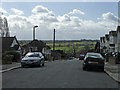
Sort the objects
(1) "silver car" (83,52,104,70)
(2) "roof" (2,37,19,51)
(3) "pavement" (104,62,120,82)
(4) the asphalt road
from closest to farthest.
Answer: (4) the asphalt road → (3) "pavement" (104,62,120,82) → (1) "silver car" (83,52,104,70) → (2) "roof" (2,37,19,51)

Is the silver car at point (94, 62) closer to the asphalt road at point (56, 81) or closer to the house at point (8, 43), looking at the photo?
the asphalt road at point (56, 81)

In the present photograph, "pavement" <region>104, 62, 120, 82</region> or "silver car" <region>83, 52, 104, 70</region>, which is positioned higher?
"silver car" <region>83, 52, 104, 70</region>

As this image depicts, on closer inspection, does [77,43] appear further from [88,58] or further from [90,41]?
[88,58]

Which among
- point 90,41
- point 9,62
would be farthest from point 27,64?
point 90,41

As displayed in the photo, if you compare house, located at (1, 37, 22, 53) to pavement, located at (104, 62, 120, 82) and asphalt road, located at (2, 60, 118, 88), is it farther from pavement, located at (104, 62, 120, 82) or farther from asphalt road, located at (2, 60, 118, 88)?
asphalt road, located at (2, 60, 118, 88)

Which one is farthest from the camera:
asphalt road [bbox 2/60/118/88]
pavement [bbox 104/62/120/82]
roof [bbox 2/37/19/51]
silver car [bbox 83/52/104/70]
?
roof [bbox 2/37/19/51]

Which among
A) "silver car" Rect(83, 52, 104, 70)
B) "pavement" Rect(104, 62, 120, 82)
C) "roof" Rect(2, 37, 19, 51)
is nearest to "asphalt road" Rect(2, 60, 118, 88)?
"pavement" Rect(104, 62, 120, 82)

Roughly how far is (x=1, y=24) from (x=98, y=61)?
36.2 metres

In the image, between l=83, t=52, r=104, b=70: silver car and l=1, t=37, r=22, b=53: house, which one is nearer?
l=83, t=52, r=104, b=70: silver car

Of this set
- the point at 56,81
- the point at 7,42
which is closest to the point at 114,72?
the point at 56,81

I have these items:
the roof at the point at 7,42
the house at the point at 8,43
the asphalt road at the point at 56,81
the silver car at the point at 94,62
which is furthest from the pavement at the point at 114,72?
the roof at the point at 7,42

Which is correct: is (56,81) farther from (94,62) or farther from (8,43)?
(8,43)

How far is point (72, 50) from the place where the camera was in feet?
407

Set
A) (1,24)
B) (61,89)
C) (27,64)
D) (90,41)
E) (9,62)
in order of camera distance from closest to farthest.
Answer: (61,89), (27,64), (9,62), (1,24), (90,41)
